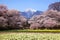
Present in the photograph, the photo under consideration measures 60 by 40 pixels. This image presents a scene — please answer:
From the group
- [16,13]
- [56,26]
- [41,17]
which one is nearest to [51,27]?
[56,26]

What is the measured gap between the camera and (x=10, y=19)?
2155cm

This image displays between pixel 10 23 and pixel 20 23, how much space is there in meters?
1.81

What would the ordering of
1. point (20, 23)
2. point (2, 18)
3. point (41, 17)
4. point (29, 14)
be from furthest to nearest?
point (29, 14) < point (41, 17) < point (20, 23) < point (2, 18)

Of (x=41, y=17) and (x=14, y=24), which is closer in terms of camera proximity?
(x=14, y=24)

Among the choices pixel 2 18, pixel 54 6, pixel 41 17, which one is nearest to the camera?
pixel 2 18

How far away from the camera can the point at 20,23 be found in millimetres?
22734

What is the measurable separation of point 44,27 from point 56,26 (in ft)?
4.33

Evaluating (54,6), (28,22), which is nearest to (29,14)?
(54,6)

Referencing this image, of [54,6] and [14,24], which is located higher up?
[54,6]

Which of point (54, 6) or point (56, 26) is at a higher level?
point (54, 6)

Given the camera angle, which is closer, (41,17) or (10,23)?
(10,23)

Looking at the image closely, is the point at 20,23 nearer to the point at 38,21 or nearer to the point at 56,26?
the point at 38,21

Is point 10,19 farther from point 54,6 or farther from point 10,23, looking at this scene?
point 54,6

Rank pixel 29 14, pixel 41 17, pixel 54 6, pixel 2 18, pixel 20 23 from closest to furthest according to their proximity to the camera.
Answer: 1. pixel 2 18
2. pixel 20 23
3. pixel 41 17
4. pixel 54 6
5. pixel 29 14
